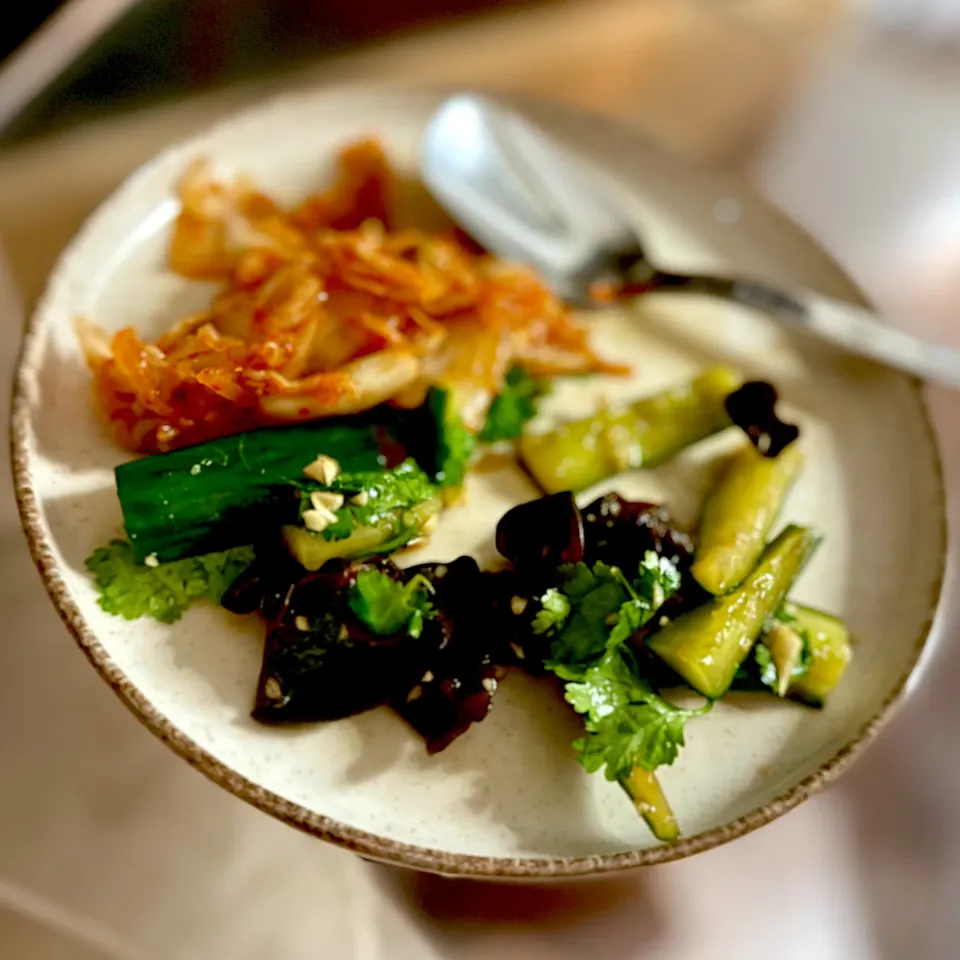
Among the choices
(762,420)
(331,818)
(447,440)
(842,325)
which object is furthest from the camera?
(842,325)

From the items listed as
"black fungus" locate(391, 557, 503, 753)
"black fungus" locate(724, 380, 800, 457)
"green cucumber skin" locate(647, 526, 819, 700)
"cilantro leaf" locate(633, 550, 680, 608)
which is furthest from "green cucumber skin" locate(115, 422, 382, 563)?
"black fungus" locate(724, 380, 800, 457)

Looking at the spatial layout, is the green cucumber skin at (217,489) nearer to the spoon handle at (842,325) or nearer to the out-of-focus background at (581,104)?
the out-of-focus background at (581,104)

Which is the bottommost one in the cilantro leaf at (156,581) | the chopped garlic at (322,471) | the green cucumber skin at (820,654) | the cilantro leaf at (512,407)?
the green cucumber skin at (820,654)

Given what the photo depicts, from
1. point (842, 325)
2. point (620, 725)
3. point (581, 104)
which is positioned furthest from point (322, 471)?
point (581, 104)

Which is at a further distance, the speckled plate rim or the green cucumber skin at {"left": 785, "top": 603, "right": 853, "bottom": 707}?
the green cucumber skin at {"left": 785, "top": 603, "right": 853, "bottom": 707}

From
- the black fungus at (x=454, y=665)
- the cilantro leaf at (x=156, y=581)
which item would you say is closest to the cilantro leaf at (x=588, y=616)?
the black fungus at (x=454, y=665)

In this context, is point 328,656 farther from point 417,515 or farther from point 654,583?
point 654,583

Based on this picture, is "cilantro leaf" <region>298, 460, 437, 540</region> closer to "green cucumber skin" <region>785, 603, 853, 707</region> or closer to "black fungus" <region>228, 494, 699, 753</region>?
"black fungus" <region>228, 494, 699, 753</region>
